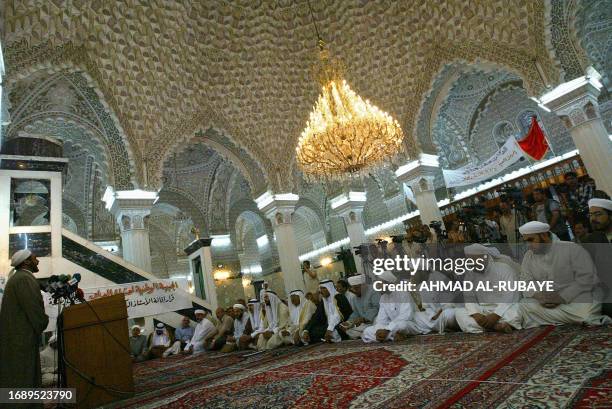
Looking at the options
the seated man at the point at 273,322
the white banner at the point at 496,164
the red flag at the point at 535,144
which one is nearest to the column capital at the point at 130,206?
Answer: the seated man at the point at 273,322

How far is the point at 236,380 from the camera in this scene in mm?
2814

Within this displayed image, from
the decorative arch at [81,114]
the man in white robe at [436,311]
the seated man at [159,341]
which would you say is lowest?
the man in white robe at [436,311]

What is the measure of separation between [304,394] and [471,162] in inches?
330

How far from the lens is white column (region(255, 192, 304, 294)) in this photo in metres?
7.65

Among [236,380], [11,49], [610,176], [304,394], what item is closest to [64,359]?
[236,380]

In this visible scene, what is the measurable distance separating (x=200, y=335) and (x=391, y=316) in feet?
10.6

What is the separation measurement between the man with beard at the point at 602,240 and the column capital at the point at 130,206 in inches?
234

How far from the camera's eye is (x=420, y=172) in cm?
713

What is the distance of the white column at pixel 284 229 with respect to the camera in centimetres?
765

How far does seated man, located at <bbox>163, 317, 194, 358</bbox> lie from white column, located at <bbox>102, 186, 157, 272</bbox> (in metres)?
1.04

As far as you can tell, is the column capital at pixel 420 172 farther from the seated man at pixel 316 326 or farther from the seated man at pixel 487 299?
the seated man at pixel 487 299

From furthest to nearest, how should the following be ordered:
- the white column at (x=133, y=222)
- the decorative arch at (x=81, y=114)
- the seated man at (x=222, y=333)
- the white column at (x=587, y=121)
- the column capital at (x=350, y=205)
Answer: the column capital at (x=350, y=205), the white column at (x=133, y=222), the decorative arch at (x=81, y=114), the seated man at (x=222, y=333), the white column at (x=587, y=121)

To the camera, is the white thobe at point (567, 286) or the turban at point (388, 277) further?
the turban at point (388, 277)

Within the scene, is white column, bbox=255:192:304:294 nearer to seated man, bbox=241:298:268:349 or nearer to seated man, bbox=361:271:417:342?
seated man, bbox=241:298:268:349
